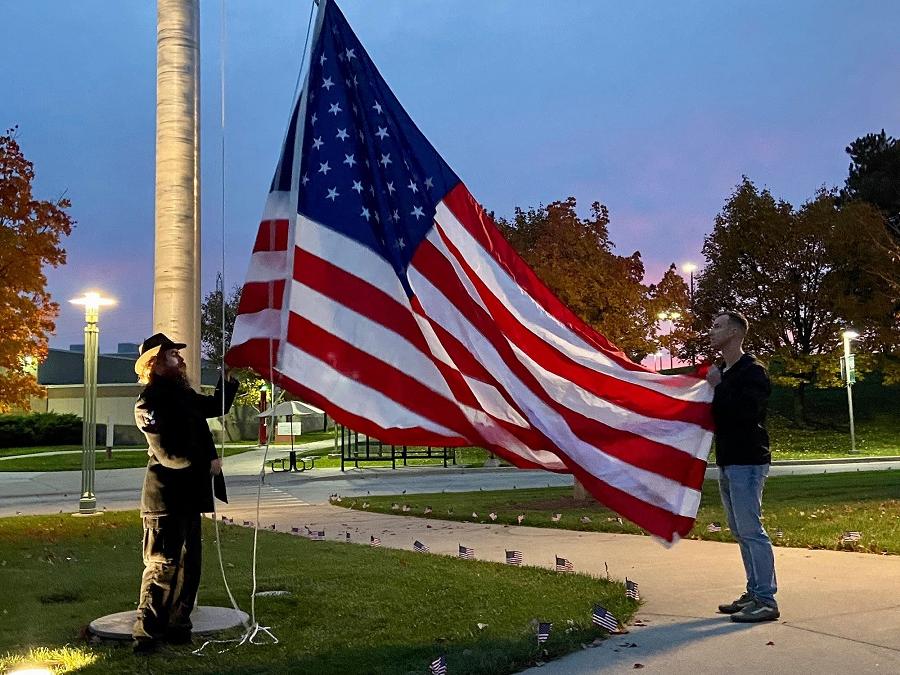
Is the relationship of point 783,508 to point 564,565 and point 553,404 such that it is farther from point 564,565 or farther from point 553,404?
point 553,404

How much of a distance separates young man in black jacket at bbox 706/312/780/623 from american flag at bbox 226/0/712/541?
53 cm

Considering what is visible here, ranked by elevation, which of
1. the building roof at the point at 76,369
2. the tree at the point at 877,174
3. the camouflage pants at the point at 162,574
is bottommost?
the camouflage pants at the point at 162,574

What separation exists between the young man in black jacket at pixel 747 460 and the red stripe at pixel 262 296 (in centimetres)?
290

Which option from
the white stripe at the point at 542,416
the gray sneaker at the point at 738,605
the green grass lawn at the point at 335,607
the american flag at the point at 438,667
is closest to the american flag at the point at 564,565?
the green grass lawn at the point at 335,607

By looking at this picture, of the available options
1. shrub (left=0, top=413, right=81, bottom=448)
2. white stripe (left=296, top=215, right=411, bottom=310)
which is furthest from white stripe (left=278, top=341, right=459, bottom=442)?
shrub (left=0, top=413, right=81, bottom=448)

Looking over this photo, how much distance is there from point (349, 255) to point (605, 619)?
2844 millimetres

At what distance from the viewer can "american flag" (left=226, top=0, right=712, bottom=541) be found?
5.11 m

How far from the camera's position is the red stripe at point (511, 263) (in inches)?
220

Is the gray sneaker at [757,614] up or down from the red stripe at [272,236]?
down

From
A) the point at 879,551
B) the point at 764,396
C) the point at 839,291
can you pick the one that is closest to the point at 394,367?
the point at 764,396

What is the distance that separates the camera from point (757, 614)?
592 cm

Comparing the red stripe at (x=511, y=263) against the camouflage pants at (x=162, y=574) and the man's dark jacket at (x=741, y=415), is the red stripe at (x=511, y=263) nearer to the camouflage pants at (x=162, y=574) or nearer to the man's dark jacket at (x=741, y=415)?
the man's dark jacket at (x=741, y=415)

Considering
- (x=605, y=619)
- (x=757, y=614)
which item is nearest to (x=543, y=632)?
(x=605, y=619)

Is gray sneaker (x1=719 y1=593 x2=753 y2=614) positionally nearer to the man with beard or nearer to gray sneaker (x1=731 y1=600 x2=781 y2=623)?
gray sneaker (x1=731 y1=600 x2=781 y2=623)
